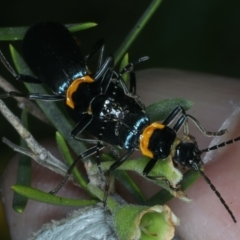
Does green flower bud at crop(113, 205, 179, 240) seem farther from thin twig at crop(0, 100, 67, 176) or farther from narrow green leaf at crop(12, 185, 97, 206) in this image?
thin twig at crop(0, 100, 67, 176)

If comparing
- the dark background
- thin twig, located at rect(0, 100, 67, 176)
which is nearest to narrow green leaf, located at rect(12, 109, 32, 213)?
thin twig, located at rect(0, 100, 67, 176)

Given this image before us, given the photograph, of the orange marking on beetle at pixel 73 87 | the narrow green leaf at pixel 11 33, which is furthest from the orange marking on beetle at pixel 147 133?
the narrow green leaf at pixel 11 33

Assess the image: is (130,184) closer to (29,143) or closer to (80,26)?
(29,143)

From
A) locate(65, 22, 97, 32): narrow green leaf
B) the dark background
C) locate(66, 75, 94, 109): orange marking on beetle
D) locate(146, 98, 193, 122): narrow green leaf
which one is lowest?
the dark background

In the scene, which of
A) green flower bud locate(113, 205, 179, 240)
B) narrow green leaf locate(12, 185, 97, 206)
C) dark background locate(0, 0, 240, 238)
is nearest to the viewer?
green flower bud locate(113, 205, 179, 240)

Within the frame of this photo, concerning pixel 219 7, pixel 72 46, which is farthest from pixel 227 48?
pixel 72 46

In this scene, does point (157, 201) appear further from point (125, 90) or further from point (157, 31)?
point (157, 31)
